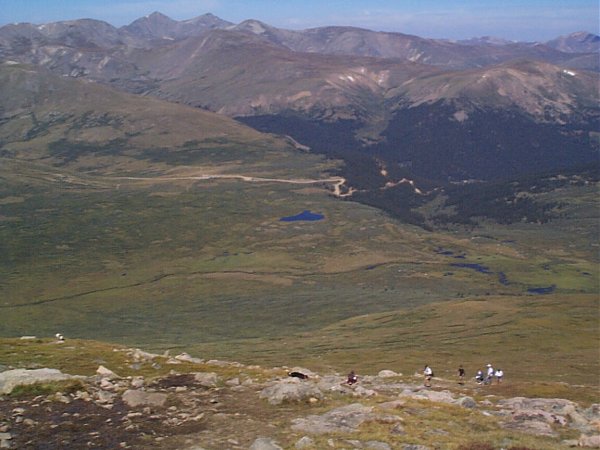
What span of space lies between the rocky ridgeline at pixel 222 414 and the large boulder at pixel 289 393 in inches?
3.2

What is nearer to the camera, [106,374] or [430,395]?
[106,374]

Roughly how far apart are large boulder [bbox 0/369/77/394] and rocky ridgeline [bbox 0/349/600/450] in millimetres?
71

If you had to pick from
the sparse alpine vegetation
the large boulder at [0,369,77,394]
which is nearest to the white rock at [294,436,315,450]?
the sparse alpine vegetation

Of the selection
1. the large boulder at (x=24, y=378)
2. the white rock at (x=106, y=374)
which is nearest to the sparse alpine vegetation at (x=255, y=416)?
the white rock at (x=106, y=374)

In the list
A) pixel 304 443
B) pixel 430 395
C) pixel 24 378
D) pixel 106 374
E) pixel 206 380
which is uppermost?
pixel 304 443

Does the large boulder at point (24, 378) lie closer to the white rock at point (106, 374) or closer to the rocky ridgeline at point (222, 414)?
the rocky ridgeline at point (222, 414)

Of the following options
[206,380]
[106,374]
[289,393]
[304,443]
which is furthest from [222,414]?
[106,374]

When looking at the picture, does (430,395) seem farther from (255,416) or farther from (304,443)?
(304,443)

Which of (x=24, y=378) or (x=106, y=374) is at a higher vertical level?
Result: (x=24, y=378)

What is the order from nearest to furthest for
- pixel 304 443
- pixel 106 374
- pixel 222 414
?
pixel 304 443
pixel 222 414
pixel 106 374

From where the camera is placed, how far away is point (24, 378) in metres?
52.6

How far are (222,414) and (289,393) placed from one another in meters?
6.20

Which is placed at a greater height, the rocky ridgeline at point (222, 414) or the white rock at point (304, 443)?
the white rock at point (304, 443)

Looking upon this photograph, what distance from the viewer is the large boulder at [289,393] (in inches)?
2055
